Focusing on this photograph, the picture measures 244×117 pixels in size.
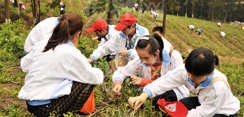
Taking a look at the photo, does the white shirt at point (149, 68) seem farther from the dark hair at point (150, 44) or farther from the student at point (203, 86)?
the student at point (203, 86)

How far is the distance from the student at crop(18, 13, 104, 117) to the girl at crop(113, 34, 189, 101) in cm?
49

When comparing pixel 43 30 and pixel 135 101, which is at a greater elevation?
pixel 43 30

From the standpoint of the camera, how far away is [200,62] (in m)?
1.64

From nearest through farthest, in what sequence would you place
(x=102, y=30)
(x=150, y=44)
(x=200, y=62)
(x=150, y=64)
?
(x=200, y=62), (x=150, y=44), (x=150, y=64), (x=102, y=30)

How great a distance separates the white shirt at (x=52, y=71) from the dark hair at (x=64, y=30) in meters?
0.05

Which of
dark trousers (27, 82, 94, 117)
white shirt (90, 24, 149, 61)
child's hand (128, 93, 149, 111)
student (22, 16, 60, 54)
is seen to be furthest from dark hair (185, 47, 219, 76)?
student (22, 16, 60, 54)

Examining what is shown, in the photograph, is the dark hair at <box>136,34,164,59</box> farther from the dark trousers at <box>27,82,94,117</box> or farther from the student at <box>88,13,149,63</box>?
the student at <box>88,13,149,63</box>

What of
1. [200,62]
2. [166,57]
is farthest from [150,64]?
[200,62]

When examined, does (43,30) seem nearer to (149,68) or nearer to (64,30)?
(64,30)

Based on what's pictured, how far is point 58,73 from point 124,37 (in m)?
2.02

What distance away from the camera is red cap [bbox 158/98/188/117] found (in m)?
2.02

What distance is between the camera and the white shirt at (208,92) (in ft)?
5.94

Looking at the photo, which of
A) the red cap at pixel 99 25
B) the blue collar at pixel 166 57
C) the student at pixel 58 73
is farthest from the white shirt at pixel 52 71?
the red cap at pixel 99 25

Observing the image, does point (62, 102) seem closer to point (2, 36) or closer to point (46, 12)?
point (2, 36)
